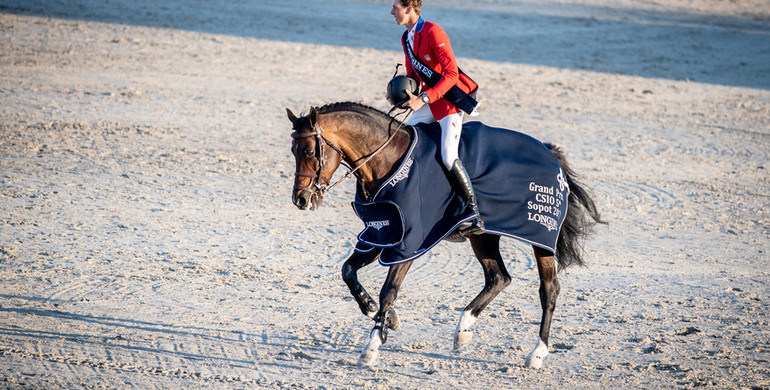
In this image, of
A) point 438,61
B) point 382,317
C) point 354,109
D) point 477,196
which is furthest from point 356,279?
point 438,61

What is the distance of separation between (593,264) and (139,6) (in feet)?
59.6

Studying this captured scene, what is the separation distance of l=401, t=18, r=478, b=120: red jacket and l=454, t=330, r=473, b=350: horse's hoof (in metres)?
1.57

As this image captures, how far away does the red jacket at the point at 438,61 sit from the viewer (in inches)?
229

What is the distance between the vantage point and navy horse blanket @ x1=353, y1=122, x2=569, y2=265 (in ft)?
18.3

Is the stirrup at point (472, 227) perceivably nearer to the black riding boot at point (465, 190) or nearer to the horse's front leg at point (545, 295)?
the black riding boot at point (465, 190)

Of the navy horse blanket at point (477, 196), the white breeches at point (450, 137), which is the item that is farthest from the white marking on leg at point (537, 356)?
the white breeches at point (450, 137)

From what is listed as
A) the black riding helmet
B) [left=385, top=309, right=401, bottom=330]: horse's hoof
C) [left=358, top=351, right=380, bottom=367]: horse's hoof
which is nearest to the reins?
the black riding helmet

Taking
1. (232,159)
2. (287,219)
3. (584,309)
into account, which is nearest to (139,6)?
(232,159)

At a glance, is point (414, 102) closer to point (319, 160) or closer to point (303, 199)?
point (319, 160)

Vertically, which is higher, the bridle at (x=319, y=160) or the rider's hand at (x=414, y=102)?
the rider's hand at (x=414, y=102)

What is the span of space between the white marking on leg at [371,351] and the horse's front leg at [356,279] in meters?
0.17

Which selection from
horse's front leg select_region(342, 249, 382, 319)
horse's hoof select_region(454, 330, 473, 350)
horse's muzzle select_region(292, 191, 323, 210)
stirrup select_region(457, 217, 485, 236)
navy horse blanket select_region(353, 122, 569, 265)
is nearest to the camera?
horse's muzzle select_region(292, 191, 323, 210)

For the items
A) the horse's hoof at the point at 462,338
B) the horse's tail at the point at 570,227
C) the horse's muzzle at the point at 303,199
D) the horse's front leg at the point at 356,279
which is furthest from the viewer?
the horse's tail at the point at 570,227

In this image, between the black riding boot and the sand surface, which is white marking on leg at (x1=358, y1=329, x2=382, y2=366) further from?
the black riding boot
